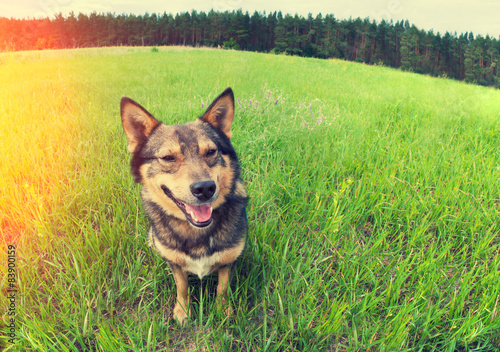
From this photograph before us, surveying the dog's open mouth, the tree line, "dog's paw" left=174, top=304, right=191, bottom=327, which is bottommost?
"dog's paw" left=174, top=304, right=191, bottom=327

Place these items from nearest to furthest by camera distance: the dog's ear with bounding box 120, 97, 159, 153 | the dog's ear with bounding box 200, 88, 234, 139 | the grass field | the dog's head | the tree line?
1. the grass field
2. the dog's head
3. the dog's ear with bounding box 120, 97, 159, 153
4. the dog's ear with bounding box 200, 88, 234, 139
5. the tree line

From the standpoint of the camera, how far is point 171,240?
90.4 inches

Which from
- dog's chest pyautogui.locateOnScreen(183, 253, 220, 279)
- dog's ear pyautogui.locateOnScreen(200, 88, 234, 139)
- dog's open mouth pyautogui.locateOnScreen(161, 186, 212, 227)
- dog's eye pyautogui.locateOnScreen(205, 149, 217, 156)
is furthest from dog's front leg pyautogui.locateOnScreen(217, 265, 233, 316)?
dog's ear pyautogui.locateOnScreen(200, 88, 234, 139)

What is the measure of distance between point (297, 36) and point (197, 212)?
192 feet

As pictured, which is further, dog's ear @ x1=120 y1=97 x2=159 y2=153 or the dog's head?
dog's ear @ x1=120 y1=97 x2=159 y2=153

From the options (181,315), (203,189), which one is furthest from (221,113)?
(181,315)

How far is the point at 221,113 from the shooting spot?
8.63 feet

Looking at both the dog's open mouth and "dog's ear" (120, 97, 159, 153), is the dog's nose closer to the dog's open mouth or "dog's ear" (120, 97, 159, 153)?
the dog's open mouth

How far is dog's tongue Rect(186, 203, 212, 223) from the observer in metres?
2.13

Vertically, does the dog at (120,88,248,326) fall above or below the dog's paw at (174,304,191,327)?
above

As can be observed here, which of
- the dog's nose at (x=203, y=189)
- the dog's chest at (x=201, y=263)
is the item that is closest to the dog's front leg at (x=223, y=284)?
the dog's chest at (x=201, y=263)

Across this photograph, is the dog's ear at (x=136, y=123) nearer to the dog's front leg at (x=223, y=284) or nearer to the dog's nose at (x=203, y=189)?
the dog's nose at (x=203, y=189)

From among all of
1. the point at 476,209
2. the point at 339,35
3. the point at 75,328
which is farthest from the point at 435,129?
the point at 339,35

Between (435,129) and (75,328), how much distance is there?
6.48m
